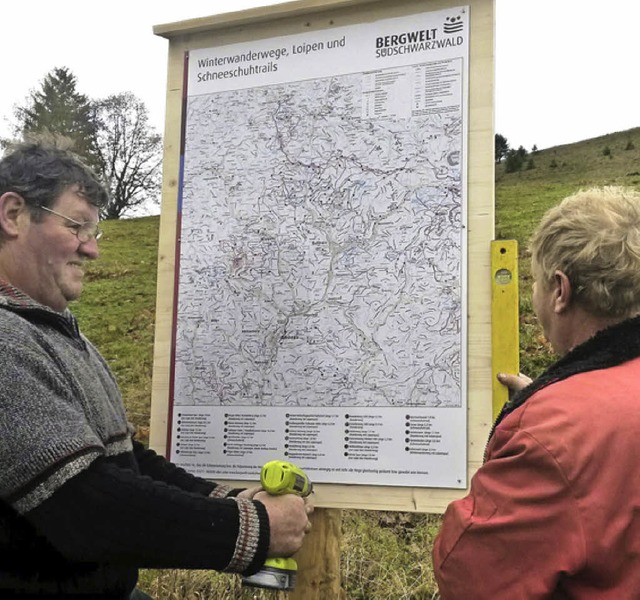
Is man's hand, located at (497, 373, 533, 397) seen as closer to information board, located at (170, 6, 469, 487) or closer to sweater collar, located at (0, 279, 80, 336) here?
information board, located at (170, 6, 469, 487)

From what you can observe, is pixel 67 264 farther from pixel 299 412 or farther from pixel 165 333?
pixel 299 412

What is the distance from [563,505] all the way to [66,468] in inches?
47.8

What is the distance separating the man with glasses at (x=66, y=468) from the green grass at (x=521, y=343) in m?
2.22

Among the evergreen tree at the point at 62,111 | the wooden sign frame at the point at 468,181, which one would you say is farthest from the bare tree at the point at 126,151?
the wooden sign frame at the point at 468,181

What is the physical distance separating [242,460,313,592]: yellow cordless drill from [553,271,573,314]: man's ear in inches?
41.3

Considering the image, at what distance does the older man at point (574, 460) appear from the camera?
5.38ft

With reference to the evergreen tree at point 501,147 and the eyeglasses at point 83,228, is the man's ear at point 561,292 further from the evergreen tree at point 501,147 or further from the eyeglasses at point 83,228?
the evergreen tree at point 501,147

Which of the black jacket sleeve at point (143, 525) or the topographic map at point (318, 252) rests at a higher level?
the topographic map at point (318, 252)

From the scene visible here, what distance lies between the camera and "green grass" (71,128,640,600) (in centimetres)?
460

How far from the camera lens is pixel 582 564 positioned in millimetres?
1642

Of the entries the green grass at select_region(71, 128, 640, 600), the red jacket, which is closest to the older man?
the red jacket

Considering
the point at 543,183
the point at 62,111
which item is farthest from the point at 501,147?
the point at 62,111

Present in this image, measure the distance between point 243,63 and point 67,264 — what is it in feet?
4.39

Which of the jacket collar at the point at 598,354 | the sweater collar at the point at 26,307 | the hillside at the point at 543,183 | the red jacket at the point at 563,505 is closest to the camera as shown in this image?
the red jacket at the point at 563,505
